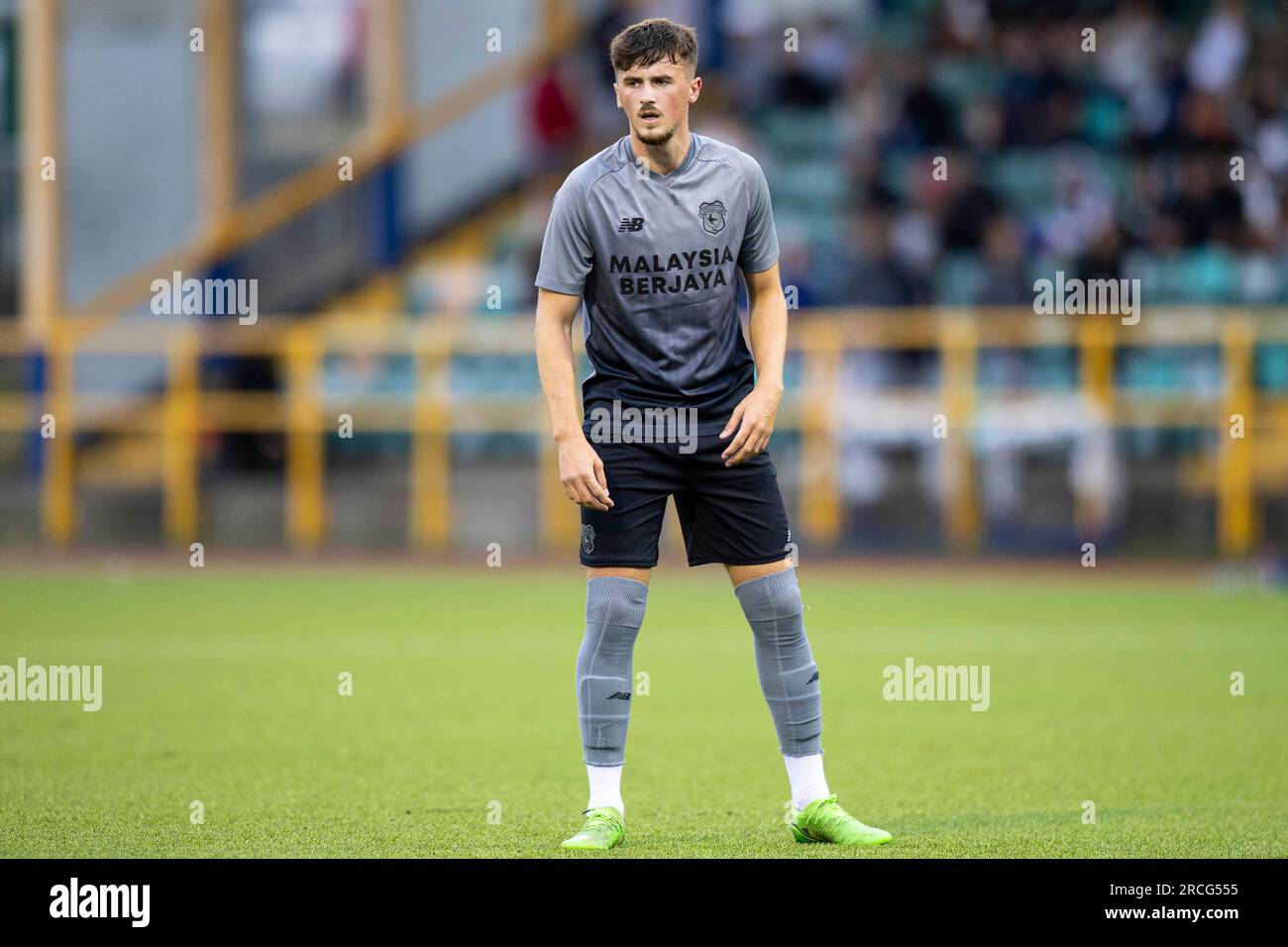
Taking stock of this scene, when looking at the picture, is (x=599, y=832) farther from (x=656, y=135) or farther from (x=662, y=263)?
(x=656, y=135)

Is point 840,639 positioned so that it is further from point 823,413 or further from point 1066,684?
point 823,413

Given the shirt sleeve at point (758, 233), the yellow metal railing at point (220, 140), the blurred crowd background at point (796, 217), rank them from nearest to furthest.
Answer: the shirt sleeve at point (758, 233) → the blurred crowd background at point (796, 217) → the yellow metal railing at point (220, 140)

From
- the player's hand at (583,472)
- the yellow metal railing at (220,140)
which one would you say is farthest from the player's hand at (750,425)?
the yellow metal railing at (220,140)

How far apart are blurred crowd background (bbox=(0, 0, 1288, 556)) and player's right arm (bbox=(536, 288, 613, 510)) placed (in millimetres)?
11934

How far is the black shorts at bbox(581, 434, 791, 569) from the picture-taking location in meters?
5.95

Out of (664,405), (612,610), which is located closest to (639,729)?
(612,610)

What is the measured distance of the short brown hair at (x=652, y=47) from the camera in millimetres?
5723

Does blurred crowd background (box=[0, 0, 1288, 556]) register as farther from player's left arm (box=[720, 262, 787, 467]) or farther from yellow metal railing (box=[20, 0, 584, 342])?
player's left arm (box=[720, 262, 787, 467])

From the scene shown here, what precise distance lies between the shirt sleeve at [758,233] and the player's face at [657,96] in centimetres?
35

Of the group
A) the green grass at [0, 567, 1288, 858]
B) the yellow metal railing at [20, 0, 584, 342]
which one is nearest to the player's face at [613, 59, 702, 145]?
the green grass at [0, 567, 1288, 858]

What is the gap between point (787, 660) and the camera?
6.08 m

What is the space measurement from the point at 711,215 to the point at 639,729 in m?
3.23

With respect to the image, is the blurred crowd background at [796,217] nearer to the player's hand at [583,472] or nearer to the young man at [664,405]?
the young man at [664,405]

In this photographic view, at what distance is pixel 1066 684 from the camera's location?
9930 mm
